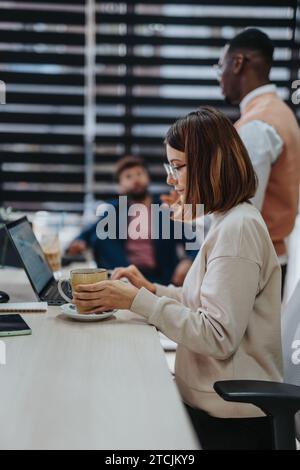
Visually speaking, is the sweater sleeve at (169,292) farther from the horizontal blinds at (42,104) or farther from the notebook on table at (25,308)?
the horizontal blinds at (42,104)

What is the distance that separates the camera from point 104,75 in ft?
11.8

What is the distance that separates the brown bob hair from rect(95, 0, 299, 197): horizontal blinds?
2.30 meters

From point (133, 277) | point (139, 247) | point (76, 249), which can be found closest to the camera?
point (133, 277)

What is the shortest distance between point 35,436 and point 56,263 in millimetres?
1344

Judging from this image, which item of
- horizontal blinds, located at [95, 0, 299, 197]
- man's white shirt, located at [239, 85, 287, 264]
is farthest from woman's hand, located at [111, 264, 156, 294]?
horizontal blinds, located at [95, 0, 299, 197]

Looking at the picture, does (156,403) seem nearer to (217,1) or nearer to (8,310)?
(8,310)

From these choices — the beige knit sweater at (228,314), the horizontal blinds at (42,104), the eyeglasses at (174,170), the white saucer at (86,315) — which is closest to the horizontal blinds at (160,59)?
the horizontal blinds at (42,104)

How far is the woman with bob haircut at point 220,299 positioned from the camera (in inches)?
49.3

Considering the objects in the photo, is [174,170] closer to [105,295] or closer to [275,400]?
[105,295]

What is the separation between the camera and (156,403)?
0.97 metres

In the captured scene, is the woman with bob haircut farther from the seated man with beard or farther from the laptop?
the seated man with beard

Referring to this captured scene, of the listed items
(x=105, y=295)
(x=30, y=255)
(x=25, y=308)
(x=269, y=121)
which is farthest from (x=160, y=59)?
(x=105, y=295)

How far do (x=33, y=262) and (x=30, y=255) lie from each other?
0.07ft

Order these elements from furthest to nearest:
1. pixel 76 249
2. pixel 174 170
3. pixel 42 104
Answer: pixel 42 104
pixel 76 249
pixel 174 170
